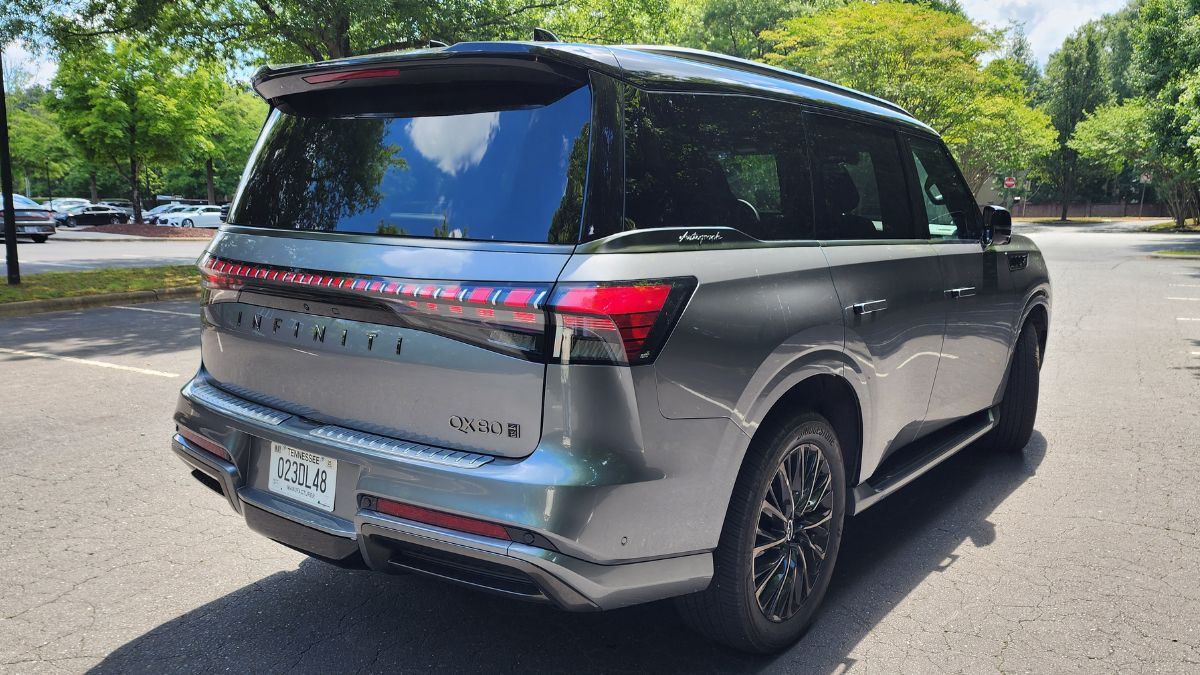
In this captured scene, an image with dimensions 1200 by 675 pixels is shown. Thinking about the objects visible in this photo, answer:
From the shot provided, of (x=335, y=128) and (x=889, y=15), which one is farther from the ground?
(x=889, y=15)

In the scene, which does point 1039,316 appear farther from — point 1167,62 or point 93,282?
point 1167,62

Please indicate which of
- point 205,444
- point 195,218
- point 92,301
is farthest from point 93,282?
point 195,218

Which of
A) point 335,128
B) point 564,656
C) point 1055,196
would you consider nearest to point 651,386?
point 564,656

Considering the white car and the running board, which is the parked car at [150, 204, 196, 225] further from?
the running board

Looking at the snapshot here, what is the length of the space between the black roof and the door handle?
2.62 feet

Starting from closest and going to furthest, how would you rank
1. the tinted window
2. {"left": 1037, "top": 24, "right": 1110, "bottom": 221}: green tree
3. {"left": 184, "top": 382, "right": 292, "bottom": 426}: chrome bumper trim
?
the tinted window < {"left": 184, "top": 382, "right": 292, "bottom": 426}: chrome bumper trim < {"left": 1037, "top": 24, "right": 1110, "bottom": 221}: green tree

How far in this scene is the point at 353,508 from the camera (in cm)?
248

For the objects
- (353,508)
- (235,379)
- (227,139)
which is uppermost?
(227,139)

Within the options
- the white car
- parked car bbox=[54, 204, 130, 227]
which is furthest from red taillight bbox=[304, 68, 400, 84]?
parked car bbox=[54, 204, 130, 227]

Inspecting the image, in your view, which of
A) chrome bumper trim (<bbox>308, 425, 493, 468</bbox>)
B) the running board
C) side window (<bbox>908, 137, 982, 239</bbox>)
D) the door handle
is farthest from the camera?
side window (<bbox>908, 137, 982, 239</bbox>)

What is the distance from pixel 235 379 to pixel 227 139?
168 ft

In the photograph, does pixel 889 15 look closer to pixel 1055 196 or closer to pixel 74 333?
pixel 74 333

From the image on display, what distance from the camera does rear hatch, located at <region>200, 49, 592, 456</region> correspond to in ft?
7.50

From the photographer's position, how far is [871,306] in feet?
10.5
